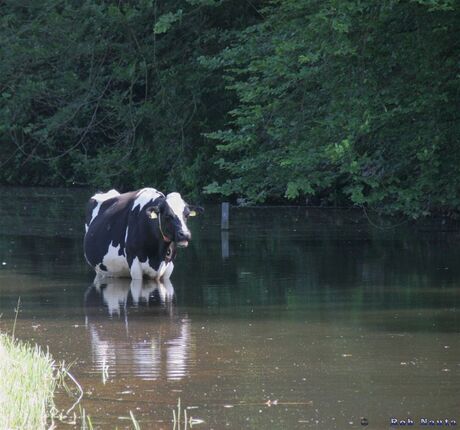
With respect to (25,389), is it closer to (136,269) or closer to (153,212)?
(153,212)

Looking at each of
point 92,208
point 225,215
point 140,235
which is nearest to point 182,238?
point 140,235

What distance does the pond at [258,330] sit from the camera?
10.3 m

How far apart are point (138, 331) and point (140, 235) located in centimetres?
515

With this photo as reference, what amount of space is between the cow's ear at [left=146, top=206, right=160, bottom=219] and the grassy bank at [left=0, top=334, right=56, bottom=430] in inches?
278

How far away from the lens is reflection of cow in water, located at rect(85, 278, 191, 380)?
12.1 meters

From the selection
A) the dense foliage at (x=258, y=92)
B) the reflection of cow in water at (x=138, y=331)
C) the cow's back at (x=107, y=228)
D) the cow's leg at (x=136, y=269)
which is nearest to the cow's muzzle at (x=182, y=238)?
A: the reflection of cow in water at (x=138, y=331)

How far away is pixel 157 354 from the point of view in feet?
41.7

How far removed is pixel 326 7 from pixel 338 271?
4263 mm

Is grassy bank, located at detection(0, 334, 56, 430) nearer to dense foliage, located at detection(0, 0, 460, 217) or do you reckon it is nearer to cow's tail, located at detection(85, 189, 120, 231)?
cow's tail, located at detection(85, 189, 120, 231)

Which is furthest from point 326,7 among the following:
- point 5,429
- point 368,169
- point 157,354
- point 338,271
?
point 5,429

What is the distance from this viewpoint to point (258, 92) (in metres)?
23.5

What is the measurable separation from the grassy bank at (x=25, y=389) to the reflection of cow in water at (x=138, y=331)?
0.78 meters

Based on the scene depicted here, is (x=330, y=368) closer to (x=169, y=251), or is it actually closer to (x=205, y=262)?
(x=169, y=251)

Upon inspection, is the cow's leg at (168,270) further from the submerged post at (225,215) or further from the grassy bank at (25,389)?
the submerged post at (225,215)
